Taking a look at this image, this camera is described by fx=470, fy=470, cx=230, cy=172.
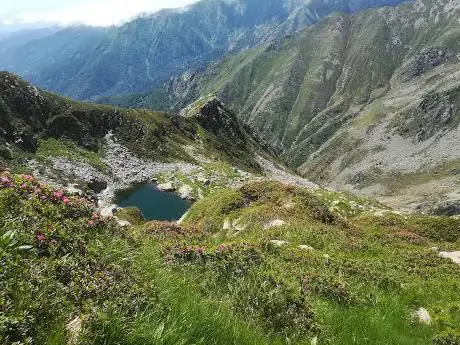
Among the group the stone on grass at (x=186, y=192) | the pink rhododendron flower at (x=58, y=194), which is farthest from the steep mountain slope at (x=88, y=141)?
the pink rhododendron flower at (x=58, y=194)

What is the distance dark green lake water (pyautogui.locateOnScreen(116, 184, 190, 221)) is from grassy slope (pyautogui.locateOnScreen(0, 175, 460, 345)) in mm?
81188

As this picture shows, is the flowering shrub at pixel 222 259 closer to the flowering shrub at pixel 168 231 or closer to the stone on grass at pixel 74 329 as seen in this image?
the flowering shrub at pixel 168 231

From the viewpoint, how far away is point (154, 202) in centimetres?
11000

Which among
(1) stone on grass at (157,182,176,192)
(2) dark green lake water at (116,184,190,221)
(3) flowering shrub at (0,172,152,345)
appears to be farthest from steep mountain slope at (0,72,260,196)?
(3) flowering shrub at (0,172,152,345)

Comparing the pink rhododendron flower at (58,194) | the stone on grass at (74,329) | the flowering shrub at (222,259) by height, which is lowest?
the flowering shrub at (222,259)

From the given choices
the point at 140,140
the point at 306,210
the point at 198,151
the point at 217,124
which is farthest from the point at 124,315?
the point at 217,124

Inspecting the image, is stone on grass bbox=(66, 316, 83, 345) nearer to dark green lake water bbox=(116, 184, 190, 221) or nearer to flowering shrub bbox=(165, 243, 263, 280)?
flowering shrub bbox=(165, 243, 263, 280)

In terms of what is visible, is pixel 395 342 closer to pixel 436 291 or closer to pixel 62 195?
pixel 436 291

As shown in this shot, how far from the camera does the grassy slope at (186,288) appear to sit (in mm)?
6078

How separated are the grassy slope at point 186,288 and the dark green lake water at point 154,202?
81188mm

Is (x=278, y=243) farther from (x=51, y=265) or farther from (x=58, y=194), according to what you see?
(x=51, y=265)

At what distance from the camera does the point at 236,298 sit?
1012 cm

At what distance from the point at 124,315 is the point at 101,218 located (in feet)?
14.1

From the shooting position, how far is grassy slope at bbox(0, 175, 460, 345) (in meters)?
6.08
